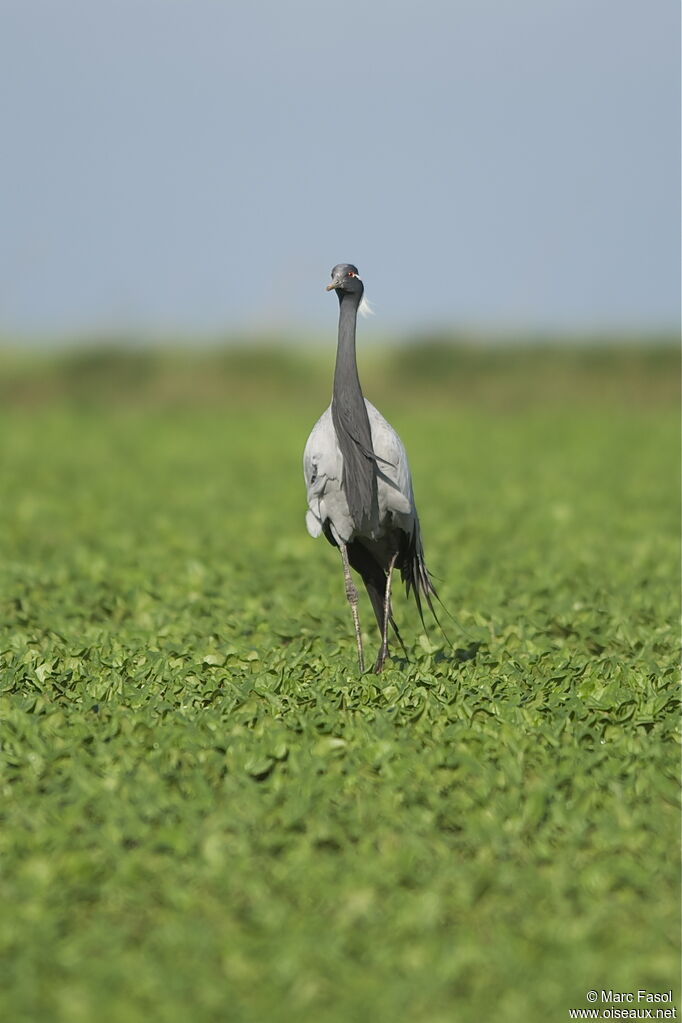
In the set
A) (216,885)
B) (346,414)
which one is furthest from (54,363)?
(216,885)

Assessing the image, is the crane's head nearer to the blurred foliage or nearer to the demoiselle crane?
the demoiselle crane

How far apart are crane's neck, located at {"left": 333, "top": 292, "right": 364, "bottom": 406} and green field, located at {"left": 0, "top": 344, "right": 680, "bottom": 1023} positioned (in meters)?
1.56

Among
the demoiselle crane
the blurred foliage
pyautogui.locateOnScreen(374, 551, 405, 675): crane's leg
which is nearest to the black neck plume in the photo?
the demoiselle crane

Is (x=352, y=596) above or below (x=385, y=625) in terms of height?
above

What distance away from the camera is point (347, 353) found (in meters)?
6.21

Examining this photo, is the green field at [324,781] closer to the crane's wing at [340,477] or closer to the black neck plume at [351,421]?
the crane's wing at [340,477]

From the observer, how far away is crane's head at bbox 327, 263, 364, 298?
6.19 m

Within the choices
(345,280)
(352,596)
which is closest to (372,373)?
(352,596)

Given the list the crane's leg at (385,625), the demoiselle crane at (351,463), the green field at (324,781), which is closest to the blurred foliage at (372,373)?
the green field at (324,781)

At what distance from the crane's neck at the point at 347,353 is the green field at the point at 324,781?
1565 millimetres

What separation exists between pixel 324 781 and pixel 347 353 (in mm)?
2252

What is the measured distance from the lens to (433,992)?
380cm

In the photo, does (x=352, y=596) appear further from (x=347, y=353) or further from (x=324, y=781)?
(x=324, y=781)

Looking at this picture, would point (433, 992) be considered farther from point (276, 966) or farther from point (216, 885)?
point (216, 885)
